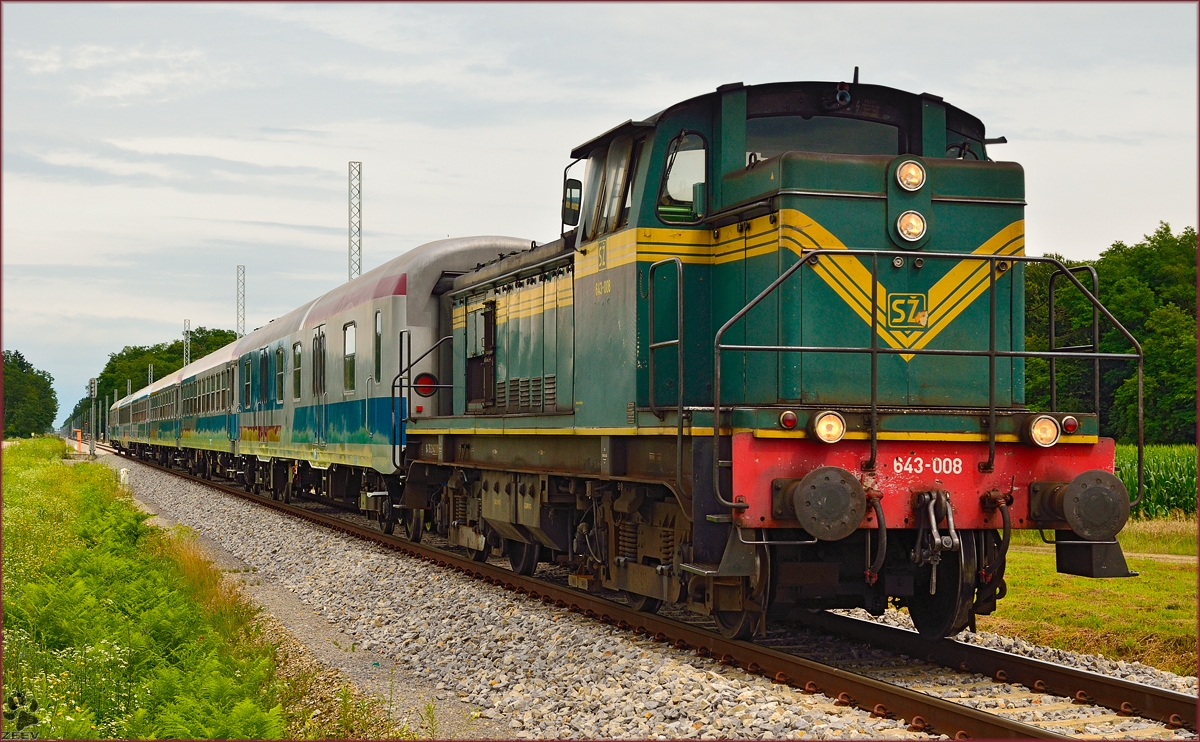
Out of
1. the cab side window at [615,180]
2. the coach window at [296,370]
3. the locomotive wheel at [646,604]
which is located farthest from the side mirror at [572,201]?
the coach window at [296,370]

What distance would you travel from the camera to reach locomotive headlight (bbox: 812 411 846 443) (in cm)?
700

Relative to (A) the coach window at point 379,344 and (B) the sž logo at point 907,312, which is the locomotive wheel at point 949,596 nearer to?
(B) the sž logo at point 907,312

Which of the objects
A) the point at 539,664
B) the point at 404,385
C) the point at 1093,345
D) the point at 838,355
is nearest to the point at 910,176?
the point at 838,355

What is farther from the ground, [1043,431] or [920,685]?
[1043,431]

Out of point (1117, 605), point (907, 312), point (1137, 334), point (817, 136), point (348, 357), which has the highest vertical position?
point (1137, 334)

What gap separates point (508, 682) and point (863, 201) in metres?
4.11

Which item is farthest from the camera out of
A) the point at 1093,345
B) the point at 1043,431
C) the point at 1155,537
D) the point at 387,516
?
the point at 1155,537

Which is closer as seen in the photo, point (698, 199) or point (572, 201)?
point (698, 199)

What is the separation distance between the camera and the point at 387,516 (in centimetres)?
1634

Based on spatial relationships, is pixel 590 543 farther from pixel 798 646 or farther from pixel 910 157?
pixel 910 157

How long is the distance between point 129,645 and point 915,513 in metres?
5.78

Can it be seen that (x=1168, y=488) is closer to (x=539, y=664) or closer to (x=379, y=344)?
(x=379, y=344)

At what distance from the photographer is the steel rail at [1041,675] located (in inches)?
248

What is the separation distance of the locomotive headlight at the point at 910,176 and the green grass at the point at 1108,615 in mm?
3838
